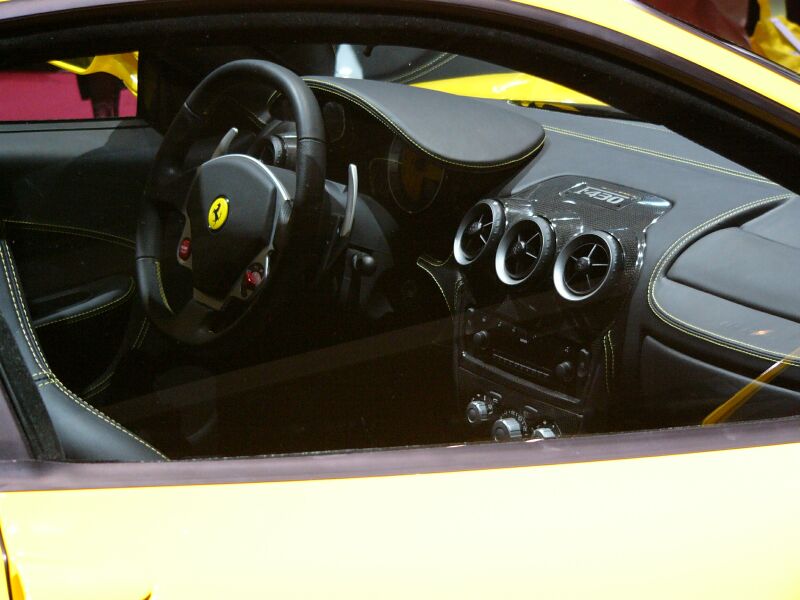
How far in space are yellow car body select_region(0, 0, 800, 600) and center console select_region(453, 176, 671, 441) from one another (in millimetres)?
649

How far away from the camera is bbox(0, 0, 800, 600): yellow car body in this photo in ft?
2.55

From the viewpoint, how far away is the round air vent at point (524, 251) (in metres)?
1.58

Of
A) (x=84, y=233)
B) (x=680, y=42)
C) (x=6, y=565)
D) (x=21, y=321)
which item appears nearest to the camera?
(x=6, y=565)

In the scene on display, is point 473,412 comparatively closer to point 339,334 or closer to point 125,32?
point 339,334

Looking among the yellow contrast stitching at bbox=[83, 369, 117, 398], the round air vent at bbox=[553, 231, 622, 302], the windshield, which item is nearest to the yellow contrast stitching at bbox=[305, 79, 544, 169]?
the round air vent at bbox=[553, 231, 622, 302]

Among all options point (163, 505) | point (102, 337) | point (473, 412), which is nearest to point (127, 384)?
point (102, 337)

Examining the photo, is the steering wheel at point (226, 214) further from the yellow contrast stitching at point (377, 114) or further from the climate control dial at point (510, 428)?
the climate control dial at point (510, 428)

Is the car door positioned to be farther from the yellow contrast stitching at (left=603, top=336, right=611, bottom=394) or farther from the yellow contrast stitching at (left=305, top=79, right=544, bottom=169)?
the yellow contrast stitching at (left=603, top=336, right=611, bottom=394)

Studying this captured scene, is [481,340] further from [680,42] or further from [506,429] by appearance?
[680,42]

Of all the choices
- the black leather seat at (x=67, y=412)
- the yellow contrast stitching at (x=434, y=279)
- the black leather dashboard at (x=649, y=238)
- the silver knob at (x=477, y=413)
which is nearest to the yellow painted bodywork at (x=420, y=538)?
the black leather seat at (x=67, y=412)

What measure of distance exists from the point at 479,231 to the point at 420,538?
98 centimetres

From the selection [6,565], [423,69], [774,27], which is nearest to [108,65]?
[423,69]

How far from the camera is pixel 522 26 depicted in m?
1.12

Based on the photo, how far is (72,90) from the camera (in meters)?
2.50
